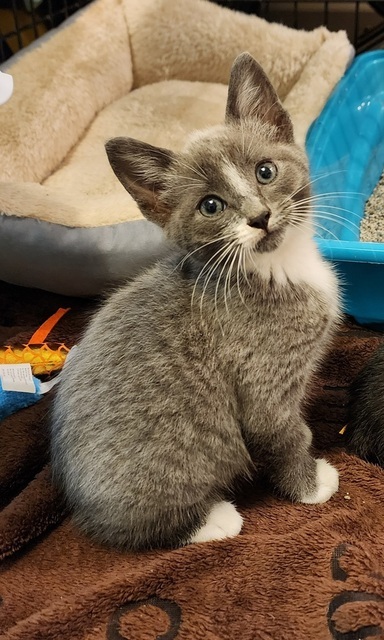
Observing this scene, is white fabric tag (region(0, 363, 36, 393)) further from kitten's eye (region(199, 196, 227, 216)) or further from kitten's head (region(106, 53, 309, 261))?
kitten's eye (region(199, 196, 227, 216))

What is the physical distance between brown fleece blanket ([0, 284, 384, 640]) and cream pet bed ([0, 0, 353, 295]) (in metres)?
0.57

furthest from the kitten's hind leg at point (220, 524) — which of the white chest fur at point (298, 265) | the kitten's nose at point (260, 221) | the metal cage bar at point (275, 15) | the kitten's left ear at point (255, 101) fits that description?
the metal cage bar at point (275, 15)

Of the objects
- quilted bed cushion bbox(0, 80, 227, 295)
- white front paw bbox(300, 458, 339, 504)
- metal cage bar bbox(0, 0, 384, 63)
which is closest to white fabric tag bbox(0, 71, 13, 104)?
quilted bed cushion bbox(0, 80, 227, 295)

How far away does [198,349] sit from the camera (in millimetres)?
1272

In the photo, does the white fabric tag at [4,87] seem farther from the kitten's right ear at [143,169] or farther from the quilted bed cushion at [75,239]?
the quilted bed cushion at [75,239]

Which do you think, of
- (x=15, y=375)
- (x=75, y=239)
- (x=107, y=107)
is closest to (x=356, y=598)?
(x=15, y=375)

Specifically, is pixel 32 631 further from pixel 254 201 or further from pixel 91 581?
pixel 254 201

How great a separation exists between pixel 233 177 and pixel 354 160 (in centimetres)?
132

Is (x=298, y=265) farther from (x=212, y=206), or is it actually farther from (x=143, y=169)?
(x=143, y=169)

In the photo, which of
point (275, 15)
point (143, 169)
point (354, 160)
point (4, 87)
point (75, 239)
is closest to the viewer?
point (143, 169)

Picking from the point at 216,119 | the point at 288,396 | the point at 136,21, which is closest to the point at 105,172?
the point at 216,119

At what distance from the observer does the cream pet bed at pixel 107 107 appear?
5.87ft

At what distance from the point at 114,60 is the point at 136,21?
22 centimetres

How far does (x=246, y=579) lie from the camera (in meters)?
1.21
